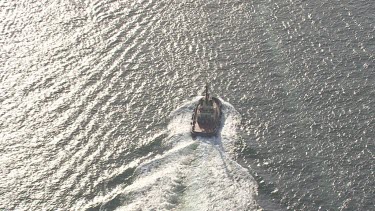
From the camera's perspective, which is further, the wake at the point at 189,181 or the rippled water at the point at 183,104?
the rippled water at the point at 183,104

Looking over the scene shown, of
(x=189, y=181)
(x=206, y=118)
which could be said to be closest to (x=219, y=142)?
(x=206, y=118)

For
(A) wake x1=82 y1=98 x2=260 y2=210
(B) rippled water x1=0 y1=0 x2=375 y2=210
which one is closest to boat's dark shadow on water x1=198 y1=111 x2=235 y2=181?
(A) wake x1=82 y1=98 x2=260 y2=210

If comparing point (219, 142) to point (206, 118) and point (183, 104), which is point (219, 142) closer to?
point (206, 118)

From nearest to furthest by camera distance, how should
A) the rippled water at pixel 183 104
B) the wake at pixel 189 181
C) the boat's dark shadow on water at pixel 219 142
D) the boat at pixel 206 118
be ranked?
1. the wake at pixel 189 181
2. the rippled water at pixel 183 104
3. the boat's dark shadow on water at pixel 219 142
4. the boat at pixel 206 118

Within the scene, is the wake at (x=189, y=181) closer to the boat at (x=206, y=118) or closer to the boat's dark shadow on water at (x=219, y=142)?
the boat's dark shadow on water at (x=219, y=142)

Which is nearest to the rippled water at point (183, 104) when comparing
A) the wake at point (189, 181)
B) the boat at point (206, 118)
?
the wake at point (189, 181)

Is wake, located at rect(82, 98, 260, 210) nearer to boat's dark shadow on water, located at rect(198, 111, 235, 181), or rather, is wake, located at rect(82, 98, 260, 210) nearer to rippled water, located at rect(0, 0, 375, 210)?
boat's dark shadow on water, located at rect(198, 111, 235, 181)

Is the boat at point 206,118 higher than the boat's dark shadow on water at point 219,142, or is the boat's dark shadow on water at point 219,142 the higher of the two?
the boat at point 206,118
